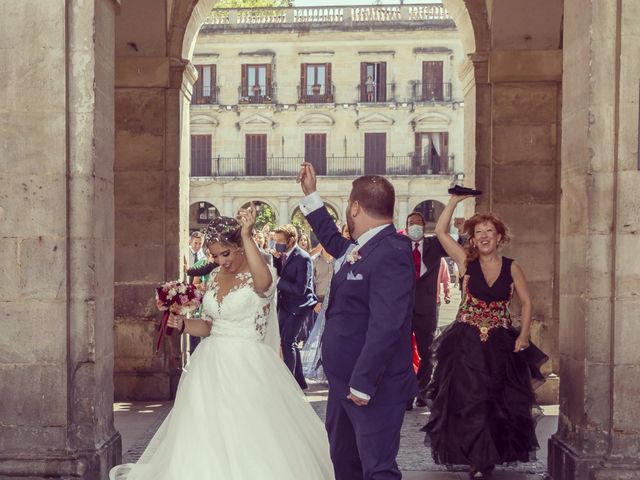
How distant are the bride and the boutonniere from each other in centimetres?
76

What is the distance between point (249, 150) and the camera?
45.4 metres

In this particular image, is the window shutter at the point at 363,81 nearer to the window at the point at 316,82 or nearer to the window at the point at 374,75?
the window at the point at 374,75

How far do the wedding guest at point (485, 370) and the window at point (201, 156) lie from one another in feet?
127

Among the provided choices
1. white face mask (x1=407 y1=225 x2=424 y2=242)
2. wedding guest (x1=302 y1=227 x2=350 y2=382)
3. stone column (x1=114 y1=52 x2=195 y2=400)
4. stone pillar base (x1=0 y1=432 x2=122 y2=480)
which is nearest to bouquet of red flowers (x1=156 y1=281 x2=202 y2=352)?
stone pillar base (x1=0 y1=432 x2=122 y2=480)

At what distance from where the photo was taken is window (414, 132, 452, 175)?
44688 mm

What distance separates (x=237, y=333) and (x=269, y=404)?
442 millimetres

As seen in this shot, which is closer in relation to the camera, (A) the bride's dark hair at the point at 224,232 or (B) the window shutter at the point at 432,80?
(A) the bride's dark hair at the point at 224,232

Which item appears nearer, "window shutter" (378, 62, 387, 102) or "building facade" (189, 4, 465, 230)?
"building facade" (189, 4, 465, 230)

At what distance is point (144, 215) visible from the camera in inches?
397

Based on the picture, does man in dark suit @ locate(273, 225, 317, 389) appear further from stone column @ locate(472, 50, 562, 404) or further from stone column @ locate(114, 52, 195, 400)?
stone column @ locate(472, 50, 562, 404)

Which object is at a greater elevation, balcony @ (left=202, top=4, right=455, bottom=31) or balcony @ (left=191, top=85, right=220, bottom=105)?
balcony @ (left=202, top=4, right=455, bottom=31)

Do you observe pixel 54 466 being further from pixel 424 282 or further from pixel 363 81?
pixel 363 81

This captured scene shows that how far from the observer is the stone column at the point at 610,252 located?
19.4ft

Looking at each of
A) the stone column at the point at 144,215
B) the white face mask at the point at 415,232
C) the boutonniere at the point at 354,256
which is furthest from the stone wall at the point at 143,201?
the boutonniere at the point at 354,256
